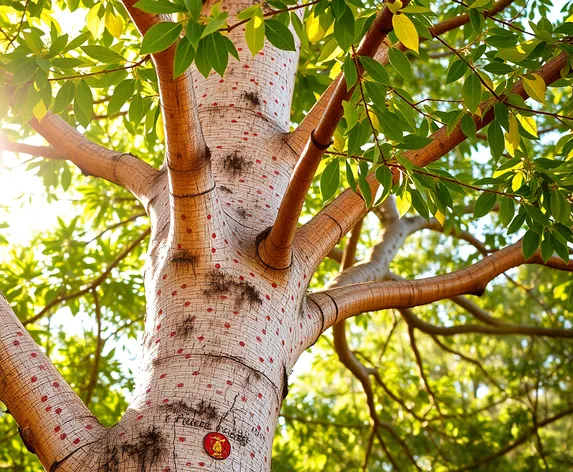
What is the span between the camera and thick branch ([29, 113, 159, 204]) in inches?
98.7

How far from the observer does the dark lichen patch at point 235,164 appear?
2326 mm

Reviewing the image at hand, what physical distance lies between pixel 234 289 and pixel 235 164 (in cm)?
56

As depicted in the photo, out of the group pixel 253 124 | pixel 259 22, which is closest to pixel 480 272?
pixel 253 124

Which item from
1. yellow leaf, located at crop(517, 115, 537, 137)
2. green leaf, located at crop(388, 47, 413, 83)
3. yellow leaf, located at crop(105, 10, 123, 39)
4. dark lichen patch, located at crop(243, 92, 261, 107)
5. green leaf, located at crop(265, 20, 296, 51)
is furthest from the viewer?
dark lichen patch, located at crop(243, 92, 261, 107)

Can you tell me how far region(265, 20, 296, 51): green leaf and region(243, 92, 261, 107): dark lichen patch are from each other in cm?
99

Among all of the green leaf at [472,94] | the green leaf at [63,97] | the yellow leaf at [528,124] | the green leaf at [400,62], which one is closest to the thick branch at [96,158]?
the green leaf at [63,97]

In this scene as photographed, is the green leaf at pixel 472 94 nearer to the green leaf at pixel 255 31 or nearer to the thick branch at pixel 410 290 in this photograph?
the green leaf at pixel 255 31

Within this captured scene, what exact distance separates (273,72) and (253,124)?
32 centimetres

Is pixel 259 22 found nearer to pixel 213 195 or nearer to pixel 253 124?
pixel 213 195

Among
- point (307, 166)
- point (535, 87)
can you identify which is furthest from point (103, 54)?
point (535, 87)

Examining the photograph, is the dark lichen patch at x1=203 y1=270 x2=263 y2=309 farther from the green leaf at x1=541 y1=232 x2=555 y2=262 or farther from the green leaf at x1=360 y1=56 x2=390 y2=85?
the green leaf at x1=541 y1=232 x2=555 y2=262

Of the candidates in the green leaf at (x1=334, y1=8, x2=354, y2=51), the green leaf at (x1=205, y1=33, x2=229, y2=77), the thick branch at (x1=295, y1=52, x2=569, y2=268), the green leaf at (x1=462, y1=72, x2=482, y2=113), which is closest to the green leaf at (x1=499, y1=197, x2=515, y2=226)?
the thick branch at (x1=295, y1=52, x2=569, y2=268)

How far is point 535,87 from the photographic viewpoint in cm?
201

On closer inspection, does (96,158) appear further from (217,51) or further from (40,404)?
(217,51)
